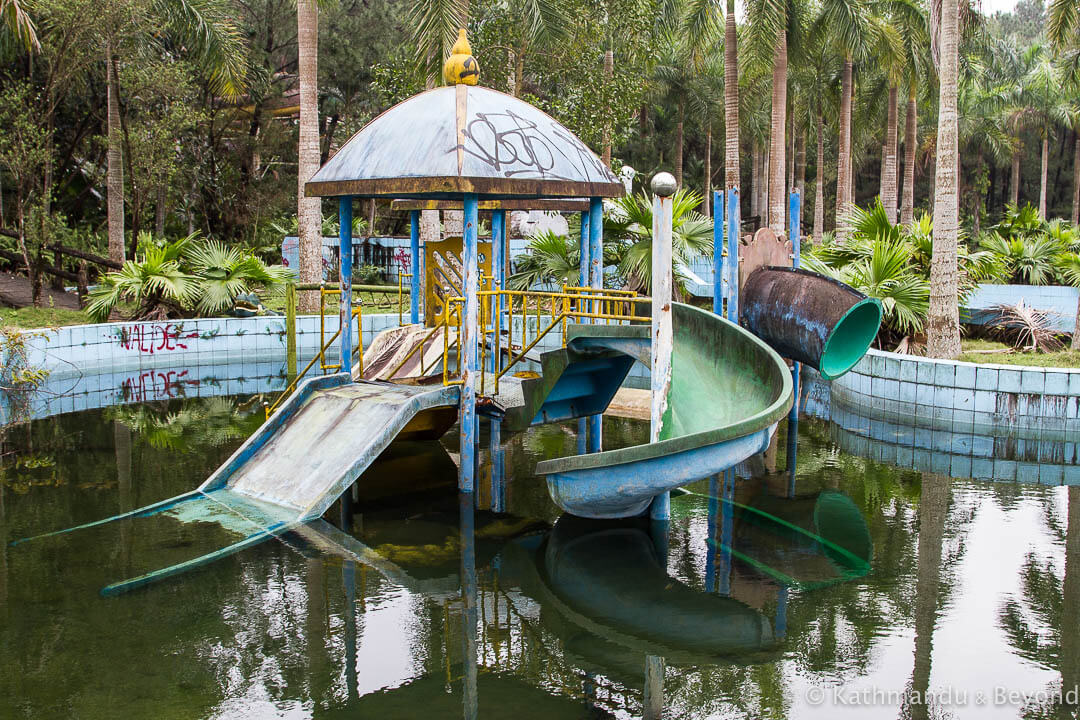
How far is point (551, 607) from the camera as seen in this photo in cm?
691

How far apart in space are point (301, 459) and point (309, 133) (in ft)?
37.3

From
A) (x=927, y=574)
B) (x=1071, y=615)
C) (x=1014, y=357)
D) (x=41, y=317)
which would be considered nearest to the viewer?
(x=1071, y=615)

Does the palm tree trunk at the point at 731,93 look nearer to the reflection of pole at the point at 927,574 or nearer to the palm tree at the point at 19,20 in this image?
the reflection of pole at the point at 927,574

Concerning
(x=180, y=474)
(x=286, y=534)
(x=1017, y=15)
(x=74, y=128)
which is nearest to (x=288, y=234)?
(x=74, y=128)

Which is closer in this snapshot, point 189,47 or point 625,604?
point 625,604

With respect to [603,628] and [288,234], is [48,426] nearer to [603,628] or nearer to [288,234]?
[603,628]

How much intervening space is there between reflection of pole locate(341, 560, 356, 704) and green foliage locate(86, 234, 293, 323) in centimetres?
1242

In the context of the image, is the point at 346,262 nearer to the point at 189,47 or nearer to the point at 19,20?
the point at 19,20

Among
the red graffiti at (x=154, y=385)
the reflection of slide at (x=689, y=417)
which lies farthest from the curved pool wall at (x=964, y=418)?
the red graffiti at (x=154, y=385)

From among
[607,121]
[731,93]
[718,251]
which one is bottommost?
[718,251]

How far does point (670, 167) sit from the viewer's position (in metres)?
48.2

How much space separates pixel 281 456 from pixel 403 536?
5.50 feet

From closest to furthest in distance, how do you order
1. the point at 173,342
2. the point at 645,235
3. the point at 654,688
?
the point at 654,688, the point at 645,235, the point at 173,342

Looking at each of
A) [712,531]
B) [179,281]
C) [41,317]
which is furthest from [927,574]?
[41,317]
